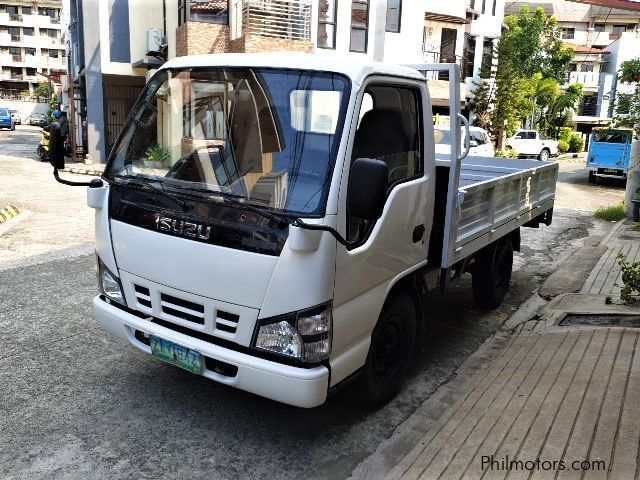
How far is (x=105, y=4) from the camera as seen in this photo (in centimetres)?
1959

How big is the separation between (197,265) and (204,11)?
1599 centimetres

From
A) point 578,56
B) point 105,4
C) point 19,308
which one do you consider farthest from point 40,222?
point 578,56

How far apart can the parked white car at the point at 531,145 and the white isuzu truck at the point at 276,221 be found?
83.4ft

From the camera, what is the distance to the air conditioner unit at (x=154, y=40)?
19030mm

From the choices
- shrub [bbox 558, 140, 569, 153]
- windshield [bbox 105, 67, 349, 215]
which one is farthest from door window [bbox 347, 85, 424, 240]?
shrub [bbox 558, 140, 569, 153]

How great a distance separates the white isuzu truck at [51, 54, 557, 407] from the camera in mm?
3166

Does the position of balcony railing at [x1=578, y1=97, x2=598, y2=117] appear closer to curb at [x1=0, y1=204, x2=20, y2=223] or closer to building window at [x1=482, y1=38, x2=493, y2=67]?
building window at [x1=482, y1=38, x2=493, y2=67]

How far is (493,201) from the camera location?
5.59 meters

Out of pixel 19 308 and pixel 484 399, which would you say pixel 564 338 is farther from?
pixel 19 308

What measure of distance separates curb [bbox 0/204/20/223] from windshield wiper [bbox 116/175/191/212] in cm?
766

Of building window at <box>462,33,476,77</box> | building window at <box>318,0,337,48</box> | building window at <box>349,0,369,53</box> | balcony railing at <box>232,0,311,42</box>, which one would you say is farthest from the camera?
building window at <box>462,33,476,77</box>

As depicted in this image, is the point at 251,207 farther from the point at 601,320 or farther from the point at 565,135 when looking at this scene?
the point at 565,135

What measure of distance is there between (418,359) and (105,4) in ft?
61.6

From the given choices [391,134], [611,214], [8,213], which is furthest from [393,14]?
[391,134]
